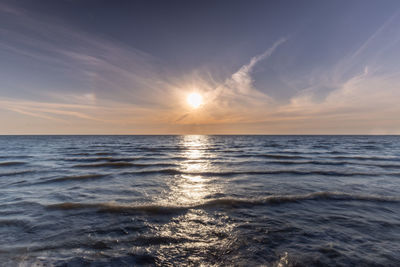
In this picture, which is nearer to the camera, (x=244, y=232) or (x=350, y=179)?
(x=244, y=232)

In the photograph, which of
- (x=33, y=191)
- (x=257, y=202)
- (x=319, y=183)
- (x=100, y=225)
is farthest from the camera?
(x=319, y=183)

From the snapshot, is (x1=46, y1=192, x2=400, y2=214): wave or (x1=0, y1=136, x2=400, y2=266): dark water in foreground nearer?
(x1=0, y1=136, x2=400, y2=266): dark water in foreground

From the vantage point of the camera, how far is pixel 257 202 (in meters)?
7.83

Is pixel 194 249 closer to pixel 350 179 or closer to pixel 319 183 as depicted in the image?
pixel 319 183

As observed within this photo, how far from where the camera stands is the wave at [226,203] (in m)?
7.09

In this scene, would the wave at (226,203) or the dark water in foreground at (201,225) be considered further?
the wave at (226,203)

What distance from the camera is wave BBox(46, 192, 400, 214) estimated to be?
7.09 m

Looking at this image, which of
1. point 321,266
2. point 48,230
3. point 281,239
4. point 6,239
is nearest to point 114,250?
point 48,230

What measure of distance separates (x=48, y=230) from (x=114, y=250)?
2.63 meters

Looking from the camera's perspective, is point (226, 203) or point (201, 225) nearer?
point (201, 225)

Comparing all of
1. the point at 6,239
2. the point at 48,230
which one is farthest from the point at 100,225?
the point at 6,239

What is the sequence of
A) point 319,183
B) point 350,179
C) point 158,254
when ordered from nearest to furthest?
point 158,254
point 319,183
point 350,179

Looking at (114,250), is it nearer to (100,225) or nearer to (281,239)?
(100,225)

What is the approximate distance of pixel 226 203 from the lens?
25.5 ft
